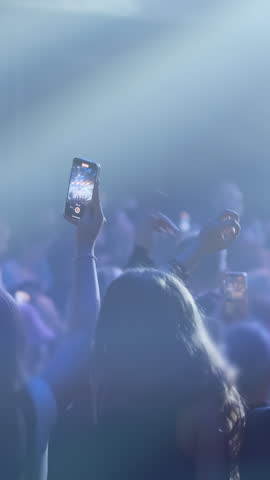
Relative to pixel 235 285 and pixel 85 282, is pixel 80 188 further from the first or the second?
pixel 235 285

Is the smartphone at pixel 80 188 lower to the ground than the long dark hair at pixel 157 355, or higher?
higher

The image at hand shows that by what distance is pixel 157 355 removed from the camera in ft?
4.28

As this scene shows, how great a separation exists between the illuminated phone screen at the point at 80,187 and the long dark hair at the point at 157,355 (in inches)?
18.6

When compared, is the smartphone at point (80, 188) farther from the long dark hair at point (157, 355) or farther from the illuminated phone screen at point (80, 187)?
the long dark hair at point (157, 355)

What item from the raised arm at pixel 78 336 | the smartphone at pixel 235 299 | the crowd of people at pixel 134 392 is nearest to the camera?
the crowd of people at pixel 134 392

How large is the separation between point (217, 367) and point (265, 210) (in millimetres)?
5837

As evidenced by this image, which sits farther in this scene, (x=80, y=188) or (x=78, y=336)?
(x=80, y=188)

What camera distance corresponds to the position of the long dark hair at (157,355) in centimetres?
129

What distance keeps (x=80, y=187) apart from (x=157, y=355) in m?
0.67

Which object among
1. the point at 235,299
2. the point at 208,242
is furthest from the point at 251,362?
the point at 235,299

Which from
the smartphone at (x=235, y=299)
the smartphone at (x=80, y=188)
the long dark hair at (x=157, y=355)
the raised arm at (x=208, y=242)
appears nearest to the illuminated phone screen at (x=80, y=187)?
the smartphone at (x=80, y=188)

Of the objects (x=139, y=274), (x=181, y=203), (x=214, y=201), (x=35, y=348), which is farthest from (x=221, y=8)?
(x=139, y=274)

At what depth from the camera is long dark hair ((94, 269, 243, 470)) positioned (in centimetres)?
129

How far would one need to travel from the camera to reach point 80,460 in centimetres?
152
